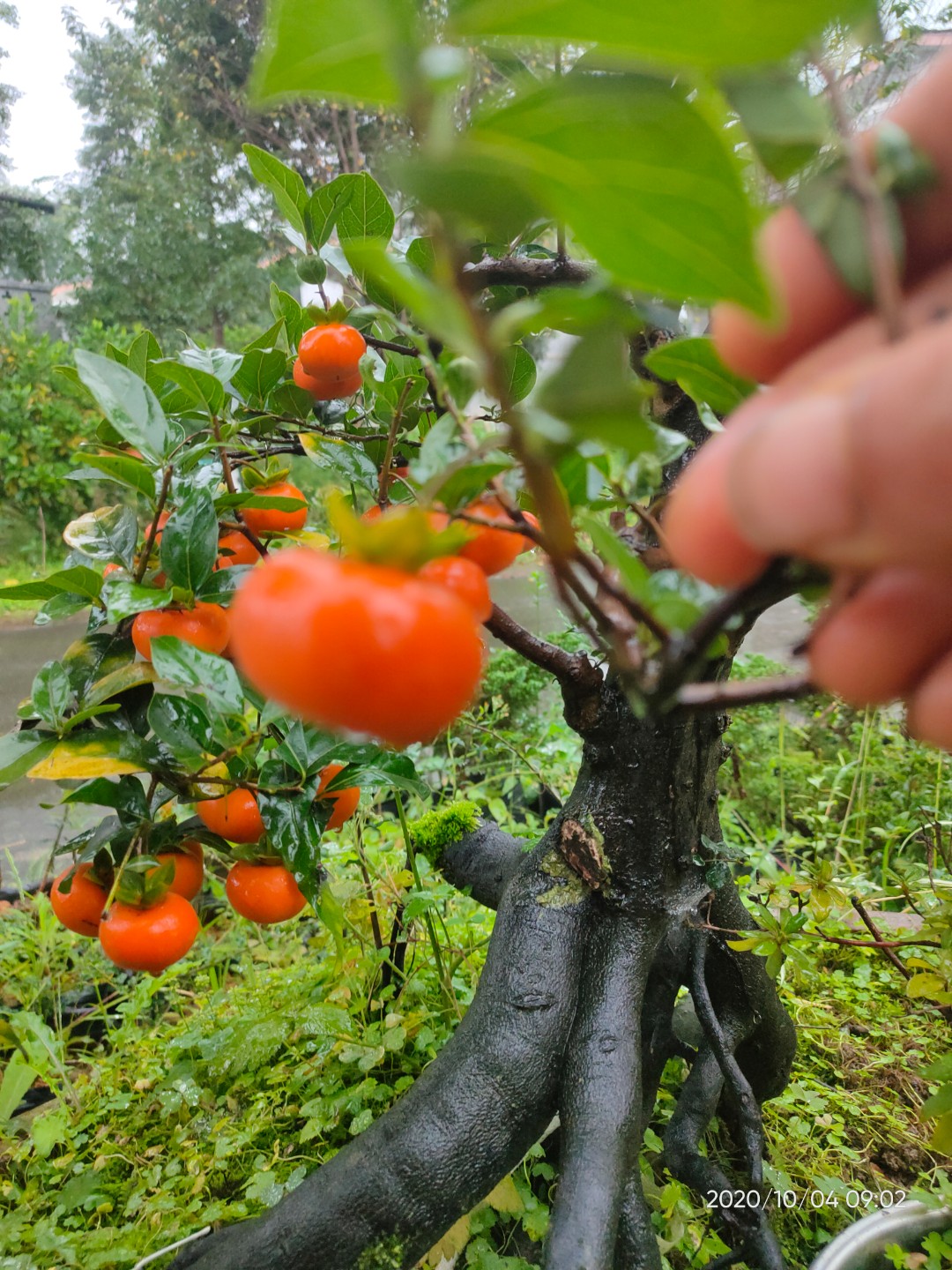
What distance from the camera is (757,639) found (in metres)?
2.98

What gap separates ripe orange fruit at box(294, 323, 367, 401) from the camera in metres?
0.54

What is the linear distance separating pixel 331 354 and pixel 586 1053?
0.59 meters

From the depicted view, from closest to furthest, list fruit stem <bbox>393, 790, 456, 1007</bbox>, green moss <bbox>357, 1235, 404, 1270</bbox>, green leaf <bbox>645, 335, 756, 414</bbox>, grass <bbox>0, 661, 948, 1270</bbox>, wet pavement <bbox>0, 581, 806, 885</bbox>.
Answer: green leaf <bbox>645, 335, 756, 414</bbox> < green moss <bbox>357, 1235, 404, 1270</bbox> < grass <bbox>0, 661, 948, 1270</bbox> < fruit stem <bbox>393, 790, 456, 1007</bbox> < wet pavement <bbox>0, 581, 806, 885</bbox>

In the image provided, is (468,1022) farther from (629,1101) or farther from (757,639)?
(757,639)

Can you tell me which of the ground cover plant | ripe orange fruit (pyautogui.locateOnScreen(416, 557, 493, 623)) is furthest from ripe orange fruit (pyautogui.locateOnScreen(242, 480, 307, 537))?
ripe orange fruit (pyautogui.locateOnScreen(416, 557, 493, 623))

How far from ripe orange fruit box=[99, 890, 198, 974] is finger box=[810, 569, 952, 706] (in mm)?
468

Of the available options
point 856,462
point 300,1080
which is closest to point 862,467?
point 856,462

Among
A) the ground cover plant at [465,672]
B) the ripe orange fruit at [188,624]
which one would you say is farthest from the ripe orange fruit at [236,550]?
the ripe orange fruit at [188,624]

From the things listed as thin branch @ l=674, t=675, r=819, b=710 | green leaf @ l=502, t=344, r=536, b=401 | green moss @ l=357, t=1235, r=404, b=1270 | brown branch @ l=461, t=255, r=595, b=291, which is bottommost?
green moss @ l=357, t=1235, r=404, b=1270

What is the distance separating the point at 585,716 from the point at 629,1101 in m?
0.31

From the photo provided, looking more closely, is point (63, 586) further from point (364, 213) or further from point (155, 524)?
point (364, 213)

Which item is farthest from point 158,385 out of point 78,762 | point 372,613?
point 372,613

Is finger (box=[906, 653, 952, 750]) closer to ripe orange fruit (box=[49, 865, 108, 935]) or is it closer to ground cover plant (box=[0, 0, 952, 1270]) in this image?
ground cover plant (box=[0, 0, 952, 1270])

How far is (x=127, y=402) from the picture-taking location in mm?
446
